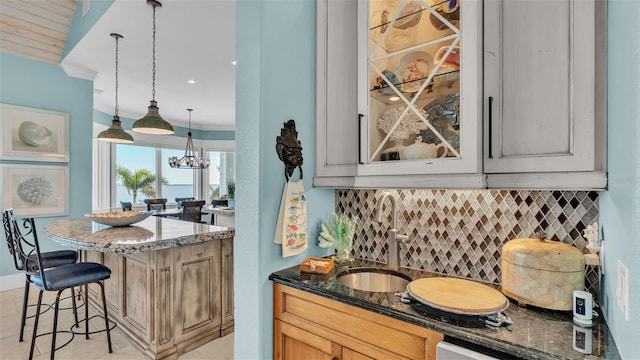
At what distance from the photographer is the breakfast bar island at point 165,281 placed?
2180 millimetres

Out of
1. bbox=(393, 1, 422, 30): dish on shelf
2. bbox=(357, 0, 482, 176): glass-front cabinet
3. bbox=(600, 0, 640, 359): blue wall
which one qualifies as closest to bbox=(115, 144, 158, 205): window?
bbox=(357, 0, 482, 176): glass-front cabinet

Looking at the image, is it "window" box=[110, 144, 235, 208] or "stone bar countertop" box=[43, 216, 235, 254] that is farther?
"window" box=[110, 144, 235, 208]

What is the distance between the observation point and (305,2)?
1.63m

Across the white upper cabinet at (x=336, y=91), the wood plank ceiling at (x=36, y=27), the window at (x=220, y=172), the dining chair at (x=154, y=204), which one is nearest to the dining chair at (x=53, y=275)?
the white upper cabinet at (x=336, y=91)

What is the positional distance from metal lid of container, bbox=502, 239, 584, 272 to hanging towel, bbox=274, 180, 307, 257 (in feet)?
3.07

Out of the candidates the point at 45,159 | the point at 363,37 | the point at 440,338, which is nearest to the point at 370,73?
the point at 363,37

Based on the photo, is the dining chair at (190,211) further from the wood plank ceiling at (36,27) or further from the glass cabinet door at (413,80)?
the glass cabinet door at (413,80)

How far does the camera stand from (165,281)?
221 centimetres

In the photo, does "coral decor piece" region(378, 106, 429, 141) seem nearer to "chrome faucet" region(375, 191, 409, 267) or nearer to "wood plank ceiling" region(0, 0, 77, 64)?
"chrome faucet" region(375, 191, 409, 267)

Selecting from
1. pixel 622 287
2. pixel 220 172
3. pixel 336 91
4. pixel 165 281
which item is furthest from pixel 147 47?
pixel 220 172

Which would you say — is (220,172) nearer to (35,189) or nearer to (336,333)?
(35,189)

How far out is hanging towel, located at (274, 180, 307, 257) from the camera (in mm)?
1490

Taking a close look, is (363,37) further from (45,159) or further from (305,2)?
(45,159)

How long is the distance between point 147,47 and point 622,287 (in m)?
4.26
